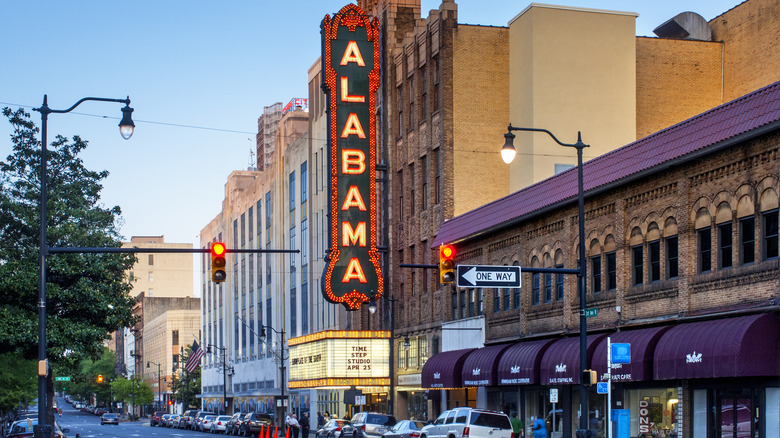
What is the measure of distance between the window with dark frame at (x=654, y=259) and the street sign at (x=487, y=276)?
672 centimetres

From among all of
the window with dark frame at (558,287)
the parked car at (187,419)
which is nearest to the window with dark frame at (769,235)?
the window with dark frame at (558,287)

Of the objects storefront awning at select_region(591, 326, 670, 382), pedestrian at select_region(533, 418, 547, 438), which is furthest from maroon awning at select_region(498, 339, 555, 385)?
storefront awning at select_region(591, 326, 670, 382)

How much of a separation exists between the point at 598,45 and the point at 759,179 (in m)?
27.5

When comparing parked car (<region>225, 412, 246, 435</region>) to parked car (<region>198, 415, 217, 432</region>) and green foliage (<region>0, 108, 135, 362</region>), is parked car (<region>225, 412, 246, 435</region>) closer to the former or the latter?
parked car (<region>198, 415, 217, 432</region>)

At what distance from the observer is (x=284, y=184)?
307 ft

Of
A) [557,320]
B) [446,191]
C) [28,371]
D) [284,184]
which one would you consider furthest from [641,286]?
[284,184]

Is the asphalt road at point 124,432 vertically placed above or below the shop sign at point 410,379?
below

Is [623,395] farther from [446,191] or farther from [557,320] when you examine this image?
[446,191]

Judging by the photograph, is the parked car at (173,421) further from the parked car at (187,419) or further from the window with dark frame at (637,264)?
the window with dark frame at (637,264)

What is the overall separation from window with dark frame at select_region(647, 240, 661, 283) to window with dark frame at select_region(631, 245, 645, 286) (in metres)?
0.53

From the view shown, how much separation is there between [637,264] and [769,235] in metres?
7.85

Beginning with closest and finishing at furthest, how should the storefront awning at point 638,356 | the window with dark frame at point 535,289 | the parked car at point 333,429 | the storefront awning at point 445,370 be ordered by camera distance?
the storefront awning at point 638,356, the window with dark frame at point 535,289, the storefront awning at point 445,370, the parked car at point 333,429

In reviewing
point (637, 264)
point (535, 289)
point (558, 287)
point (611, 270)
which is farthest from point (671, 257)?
point (535, 289)

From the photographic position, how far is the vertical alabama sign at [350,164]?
5266 centimetres
